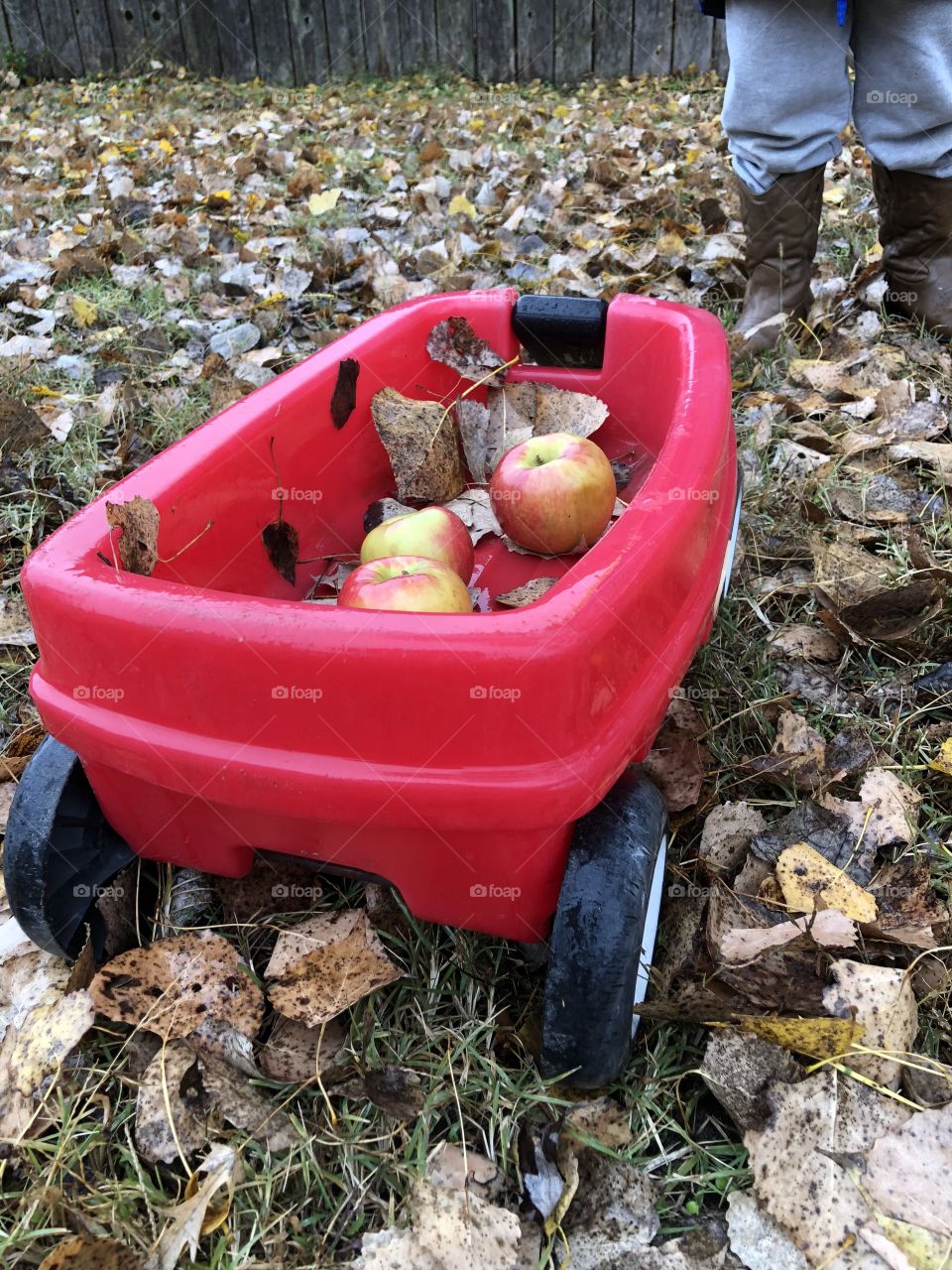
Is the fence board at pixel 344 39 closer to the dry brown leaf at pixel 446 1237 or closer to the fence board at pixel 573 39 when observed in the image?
the fence board at pixel 573 39

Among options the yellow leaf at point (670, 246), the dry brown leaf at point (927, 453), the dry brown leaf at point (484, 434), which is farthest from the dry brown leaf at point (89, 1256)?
the yellow leaf at point (670, 246)

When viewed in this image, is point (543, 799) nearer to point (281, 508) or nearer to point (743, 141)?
point (281, 508)

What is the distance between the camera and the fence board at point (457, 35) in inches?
234

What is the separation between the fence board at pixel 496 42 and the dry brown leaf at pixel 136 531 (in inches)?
229

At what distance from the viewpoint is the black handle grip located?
1709 millimetres

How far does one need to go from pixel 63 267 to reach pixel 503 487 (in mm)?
1985

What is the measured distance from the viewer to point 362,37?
615 centimetres

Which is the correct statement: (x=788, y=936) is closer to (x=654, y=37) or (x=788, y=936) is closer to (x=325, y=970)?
(x=325, y=970)

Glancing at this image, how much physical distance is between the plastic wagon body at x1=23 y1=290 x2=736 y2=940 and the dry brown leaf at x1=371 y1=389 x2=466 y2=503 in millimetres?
359

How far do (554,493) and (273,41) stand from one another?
601 cm

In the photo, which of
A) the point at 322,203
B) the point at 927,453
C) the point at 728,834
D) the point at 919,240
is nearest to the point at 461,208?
the point at 322,203

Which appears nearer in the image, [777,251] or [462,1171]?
[462,1171]

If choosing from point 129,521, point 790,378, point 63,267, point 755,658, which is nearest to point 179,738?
point 129,521

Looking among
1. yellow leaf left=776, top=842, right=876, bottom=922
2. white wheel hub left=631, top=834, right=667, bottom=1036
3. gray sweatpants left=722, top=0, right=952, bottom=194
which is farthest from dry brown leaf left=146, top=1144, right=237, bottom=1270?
gray sweatpants left=722, top=0, right=952, bottom=194
